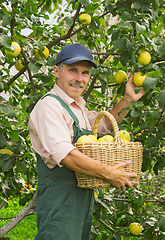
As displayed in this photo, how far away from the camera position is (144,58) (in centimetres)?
155

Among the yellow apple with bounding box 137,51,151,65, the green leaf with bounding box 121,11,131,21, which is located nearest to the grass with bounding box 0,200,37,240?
the yellow apple with bounding box 137,51,151,65

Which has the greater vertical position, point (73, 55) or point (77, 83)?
point (73, 55)

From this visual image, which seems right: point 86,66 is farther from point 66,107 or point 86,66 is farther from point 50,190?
point 50,190

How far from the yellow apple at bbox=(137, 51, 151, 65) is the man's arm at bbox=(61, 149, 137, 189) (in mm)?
693

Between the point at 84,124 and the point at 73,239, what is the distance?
2.00ft

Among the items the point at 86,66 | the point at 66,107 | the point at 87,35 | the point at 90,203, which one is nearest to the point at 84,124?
the point at 66,107

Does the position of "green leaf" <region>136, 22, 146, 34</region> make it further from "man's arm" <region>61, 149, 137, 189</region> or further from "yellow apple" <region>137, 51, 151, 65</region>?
"man's arm" <region>61, 149, 137, 189</region>

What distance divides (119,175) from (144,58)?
76cm

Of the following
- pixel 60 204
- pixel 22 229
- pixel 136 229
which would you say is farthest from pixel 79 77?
pixel 22 229

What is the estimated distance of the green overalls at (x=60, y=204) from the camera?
4.07 feet

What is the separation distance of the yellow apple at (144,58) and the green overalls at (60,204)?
1.81 ft

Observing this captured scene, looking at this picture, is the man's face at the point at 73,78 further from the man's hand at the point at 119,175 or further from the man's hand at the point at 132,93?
the man's hand at the point at 119,175

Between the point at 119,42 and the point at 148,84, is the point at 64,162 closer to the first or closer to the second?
the point at 148,84

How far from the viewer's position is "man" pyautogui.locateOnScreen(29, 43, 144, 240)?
3.71ft
